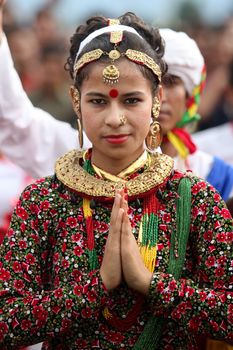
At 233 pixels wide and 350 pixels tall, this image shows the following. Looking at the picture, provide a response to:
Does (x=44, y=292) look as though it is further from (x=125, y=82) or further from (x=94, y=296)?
(x=125, y=82)

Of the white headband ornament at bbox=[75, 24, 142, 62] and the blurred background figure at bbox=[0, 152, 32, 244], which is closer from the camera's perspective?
the white headband ornament at bbox=[75, 24, 142, 62]

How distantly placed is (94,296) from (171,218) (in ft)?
1.30

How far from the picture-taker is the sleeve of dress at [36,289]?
12.2ft

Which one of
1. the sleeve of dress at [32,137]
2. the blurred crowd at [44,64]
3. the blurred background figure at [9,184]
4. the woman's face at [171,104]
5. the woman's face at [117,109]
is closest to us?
the woman's face at [117,109]

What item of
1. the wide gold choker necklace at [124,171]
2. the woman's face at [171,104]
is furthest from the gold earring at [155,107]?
the woman's face at [171,104]

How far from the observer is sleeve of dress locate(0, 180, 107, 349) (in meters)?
3.72

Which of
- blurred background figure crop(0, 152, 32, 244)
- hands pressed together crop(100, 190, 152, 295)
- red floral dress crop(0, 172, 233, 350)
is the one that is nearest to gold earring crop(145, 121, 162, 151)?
red floral dress crop(0, 172, 233, 350)

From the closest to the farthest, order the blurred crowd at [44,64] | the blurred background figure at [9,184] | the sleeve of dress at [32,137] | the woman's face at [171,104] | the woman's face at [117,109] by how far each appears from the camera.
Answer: the woman's face at [117,109] < the sleeve of dress at [32,137] < the woman's face at [171,104] < the blurred background figure at [9,184] < the blurred crowd at [44,64]

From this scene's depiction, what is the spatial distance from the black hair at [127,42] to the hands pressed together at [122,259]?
1.70 feet

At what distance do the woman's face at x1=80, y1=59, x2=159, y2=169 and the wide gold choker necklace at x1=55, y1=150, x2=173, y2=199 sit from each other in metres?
0.10

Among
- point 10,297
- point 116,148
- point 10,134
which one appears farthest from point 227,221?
point 10,134

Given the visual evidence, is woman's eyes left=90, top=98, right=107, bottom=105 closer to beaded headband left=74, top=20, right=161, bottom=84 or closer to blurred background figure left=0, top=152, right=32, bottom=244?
beaded headband left=74, top=20, right=161, bottom=84

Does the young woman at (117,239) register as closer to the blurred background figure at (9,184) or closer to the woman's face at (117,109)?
the woman's face at (117,109)

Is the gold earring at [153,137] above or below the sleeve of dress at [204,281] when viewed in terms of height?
above
